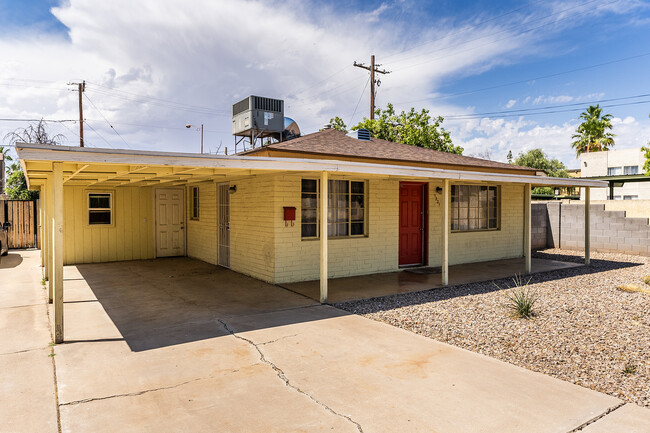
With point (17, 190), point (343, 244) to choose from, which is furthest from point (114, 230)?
point (17, 190)

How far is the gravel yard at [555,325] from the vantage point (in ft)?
13.0

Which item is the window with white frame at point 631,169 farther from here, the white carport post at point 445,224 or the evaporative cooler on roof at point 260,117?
the white carport post at point 445,224

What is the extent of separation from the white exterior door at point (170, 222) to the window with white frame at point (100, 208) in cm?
119

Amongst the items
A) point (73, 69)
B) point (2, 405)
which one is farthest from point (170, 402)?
point (73, 69)

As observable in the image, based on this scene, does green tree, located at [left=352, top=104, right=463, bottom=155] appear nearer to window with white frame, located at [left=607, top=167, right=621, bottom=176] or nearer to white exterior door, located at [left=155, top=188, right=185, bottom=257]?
window with white frame, located at [left=607, top=167, right=621, bottom=176]

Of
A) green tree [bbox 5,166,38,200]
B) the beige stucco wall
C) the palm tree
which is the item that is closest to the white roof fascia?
the beige stucco wall

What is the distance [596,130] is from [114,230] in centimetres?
3489

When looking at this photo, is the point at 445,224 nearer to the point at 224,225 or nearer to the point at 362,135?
the point at 362,135

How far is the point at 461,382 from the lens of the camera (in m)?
3.69

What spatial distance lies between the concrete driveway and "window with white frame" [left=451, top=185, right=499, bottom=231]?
5.99 meters

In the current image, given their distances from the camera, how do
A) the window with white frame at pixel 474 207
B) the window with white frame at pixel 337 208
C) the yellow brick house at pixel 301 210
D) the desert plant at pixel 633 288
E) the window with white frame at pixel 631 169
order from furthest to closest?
the window with white frame at pixel 631 169 < the window with white frame at pixel 474 207 < the window with white frame at pixel 337 208 < the desert plant at pixel 633 288 < the yellow brick house at pixel 301 210

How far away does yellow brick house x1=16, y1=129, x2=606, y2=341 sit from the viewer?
6914 mm

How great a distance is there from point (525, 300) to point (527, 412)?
3143 mm

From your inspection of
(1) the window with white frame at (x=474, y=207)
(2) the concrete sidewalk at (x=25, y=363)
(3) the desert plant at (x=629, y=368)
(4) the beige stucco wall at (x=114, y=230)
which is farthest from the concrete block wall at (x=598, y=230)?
(2) the concrete sidewalk at (x=25, y=363)
